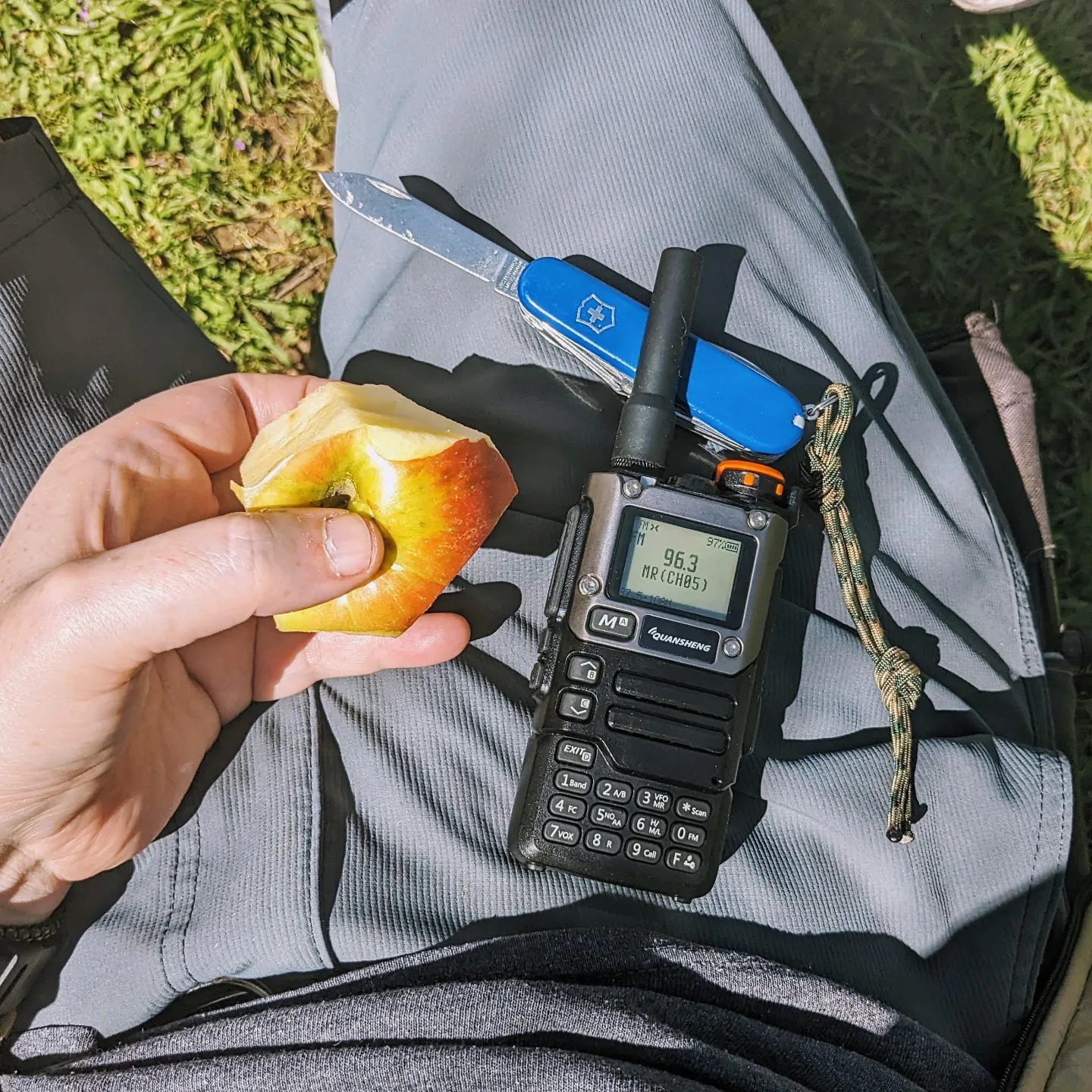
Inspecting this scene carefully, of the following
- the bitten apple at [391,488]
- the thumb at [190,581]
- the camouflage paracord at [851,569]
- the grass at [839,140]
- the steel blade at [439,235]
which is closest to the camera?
the thumb at [190,581]

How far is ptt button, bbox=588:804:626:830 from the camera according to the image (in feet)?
3.95

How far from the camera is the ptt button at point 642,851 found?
1.19m

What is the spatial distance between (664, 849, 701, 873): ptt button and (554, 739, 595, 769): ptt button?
0.51ft

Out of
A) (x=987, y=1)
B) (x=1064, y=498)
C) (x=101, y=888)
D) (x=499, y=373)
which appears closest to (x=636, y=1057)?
(x=101, y=888)

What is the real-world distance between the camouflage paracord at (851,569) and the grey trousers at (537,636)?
0.06m

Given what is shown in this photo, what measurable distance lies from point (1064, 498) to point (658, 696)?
1348 mm

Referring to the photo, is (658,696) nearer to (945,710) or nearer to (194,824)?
(945,710)

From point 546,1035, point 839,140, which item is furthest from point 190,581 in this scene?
point 839,140

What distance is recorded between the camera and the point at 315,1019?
3.65 ft

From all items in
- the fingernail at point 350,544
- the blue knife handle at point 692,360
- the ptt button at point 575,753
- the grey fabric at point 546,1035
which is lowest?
the grey fabric at point 546,1035

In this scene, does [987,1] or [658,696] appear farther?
[987,1]

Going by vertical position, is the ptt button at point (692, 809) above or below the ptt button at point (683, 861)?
above

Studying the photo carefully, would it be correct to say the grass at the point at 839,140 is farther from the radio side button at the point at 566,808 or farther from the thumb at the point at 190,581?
the radio side button at the point at 566,808

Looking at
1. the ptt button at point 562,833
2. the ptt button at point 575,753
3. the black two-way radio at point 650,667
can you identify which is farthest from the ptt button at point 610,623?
the ptt button at point 562,833
